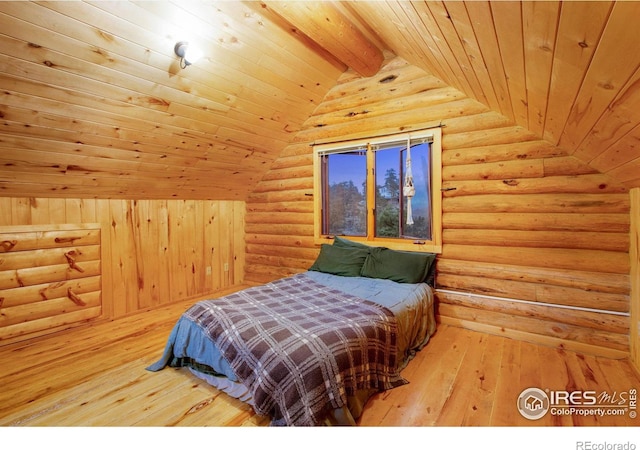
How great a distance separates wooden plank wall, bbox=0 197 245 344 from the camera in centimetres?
311

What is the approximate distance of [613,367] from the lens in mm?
2307

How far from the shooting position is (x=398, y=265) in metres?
3.14

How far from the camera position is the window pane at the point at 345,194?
386 centimetres

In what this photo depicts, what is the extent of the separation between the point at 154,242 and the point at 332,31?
3.04 metres

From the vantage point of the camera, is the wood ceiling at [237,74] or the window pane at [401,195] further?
the window pane at [401,195]

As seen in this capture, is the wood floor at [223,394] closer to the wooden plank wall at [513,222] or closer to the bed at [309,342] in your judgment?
the bed at [309,342]

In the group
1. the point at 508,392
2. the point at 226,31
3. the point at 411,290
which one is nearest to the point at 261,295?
the point at 411,290

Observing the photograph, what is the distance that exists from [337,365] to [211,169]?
2.89 metres

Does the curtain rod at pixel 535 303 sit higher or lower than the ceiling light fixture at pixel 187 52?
lower

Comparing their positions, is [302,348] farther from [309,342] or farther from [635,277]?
[635,277]

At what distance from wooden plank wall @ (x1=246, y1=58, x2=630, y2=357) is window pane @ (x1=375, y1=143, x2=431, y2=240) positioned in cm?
23

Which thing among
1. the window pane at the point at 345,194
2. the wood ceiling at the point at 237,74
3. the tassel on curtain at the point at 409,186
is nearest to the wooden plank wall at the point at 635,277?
the wood ceiling at the point at 237,74

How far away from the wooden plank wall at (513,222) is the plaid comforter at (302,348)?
1330 mm
